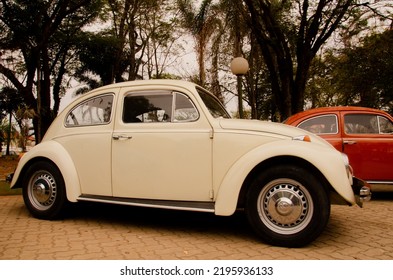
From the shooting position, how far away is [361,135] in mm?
6652

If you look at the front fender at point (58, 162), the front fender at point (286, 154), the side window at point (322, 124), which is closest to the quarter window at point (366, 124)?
the side window at point (322, 124)

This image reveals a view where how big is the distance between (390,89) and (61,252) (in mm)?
15465

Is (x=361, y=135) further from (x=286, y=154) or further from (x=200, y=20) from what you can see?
(x=200, y=20)

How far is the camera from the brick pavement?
3.54m

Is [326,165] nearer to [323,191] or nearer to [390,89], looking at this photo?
[323,191]

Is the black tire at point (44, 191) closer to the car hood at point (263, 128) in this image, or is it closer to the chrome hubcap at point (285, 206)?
the car hood at point (263, 128)

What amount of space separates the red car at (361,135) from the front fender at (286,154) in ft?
9.93

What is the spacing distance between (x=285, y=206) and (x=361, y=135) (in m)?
3.78

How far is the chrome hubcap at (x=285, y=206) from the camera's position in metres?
3.71

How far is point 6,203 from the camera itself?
633cm

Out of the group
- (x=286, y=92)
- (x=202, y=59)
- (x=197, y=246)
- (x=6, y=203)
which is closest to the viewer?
(x=197, y=246)

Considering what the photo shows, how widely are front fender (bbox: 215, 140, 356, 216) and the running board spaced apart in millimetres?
169

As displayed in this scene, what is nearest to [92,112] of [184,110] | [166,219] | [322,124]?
[184,110]
